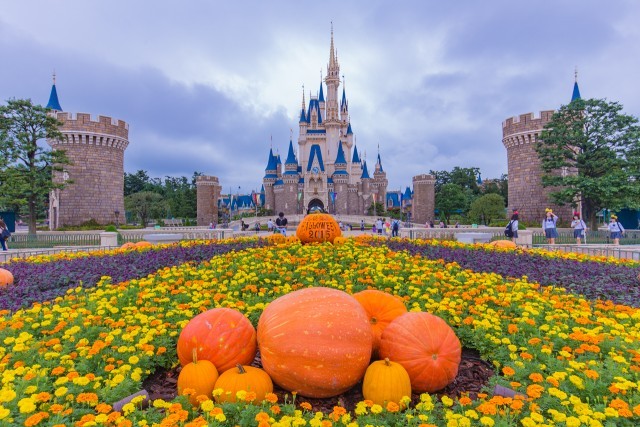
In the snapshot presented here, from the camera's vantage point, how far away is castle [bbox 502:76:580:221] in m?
33.4

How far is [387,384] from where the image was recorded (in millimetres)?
3432

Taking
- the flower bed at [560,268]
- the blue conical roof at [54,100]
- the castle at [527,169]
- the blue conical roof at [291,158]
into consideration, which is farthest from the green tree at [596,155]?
the blue conical roof at [291,158]

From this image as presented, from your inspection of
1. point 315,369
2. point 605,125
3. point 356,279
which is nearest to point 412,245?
point 356,279

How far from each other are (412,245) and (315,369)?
9.82 metres

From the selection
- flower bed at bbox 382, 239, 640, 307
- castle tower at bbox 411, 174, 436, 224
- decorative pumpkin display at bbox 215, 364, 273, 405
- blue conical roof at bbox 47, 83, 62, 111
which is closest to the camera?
decorative pumpkin display at bbox 215, 364, 273, 405

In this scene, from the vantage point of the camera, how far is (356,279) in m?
7.05

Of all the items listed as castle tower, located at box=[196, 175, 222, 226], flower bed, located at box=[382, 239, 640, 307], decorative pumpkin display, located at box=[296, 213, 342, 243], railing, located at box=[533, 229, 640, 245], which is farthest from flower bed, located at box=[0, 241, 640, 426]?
castle tower, located at box=[196, 175, 222, 226]

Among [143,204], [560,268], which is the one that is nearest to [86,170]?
[143,204]

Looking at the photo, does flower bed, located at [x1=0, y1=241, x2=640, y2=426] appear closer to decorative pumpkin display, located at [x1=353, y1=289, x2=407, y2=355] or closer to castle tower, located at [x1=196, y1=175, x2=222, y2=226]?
decorative pumpkin display, located at [x1=353, y1=289, x2=407, y2=355]

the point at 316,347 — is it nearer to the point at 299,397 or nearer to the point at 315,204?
the point at 299,397

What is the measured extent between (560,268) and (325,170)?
227 ft

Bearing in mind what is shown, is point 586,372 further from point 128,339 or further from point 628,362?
point 128,339

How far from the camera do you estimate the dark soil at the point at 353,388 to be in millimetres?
3743

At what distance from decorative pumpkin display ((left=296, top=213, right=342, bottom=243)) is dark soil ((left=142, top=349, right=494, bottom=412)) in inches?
274
